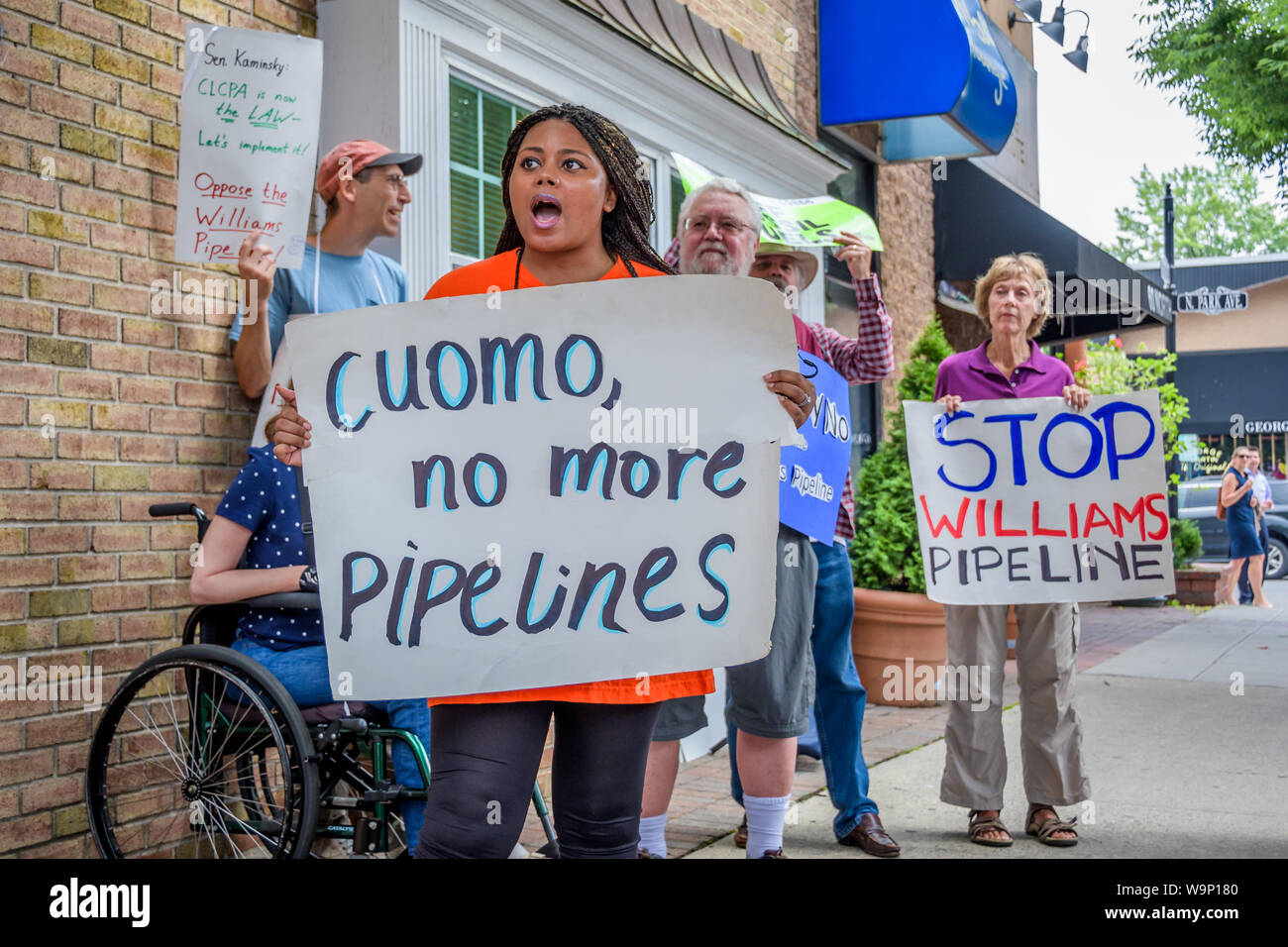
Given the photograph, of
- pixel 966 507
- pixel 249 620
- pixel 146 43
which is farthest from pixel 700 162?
pixel 249 620

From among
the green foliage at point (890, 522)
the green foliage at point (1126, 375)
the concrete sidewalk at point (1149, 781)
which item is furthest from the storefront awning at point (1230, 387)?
the green foliage at point (890, 522)

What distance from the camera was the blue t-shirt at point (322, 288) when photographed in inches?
165

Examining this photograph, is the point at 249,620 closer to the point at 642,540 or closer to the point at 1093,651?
the point at 642,540

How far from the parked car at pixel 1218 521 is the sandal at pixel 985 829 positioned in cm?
1682

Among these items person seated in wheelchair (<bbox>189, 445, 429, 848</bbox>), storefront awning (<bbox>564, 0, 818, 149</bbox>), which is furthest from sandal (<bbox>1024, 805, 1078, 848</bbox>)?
storefront awning (<bbox>564, 0, 818, 149</bbox>)

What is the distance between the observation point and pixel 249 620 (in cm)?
368

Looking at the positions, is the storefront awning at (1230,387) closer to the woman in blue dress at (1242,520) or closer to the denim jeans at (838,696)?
the woman in blue dress at (1242,520)

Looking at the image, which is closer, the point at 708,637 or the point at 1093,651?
the point at 708,637

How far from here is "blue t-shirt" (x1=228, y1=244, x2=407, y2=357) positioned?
4.20 metres

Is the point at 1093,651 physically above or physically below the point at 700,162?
below

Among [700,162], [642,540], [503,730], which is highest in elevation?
[700,162]

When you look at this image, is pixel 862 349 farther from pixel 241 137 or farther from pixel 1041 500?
pixel 241 137

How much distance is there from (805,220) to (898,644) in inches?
139
